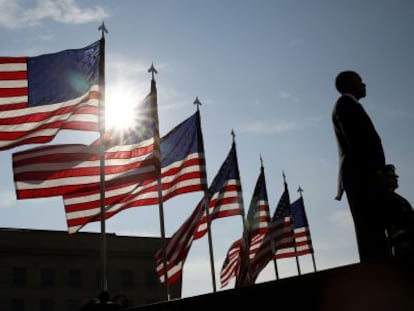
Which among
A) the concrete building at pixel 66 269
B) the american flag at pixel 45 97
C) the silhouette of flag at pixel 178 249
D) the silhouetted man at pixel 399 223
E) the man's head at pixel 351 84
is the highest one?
the concrete building at pixel 66 269

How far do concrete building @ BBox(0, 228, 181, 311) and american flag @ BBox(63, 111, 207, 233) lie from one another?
33.8m

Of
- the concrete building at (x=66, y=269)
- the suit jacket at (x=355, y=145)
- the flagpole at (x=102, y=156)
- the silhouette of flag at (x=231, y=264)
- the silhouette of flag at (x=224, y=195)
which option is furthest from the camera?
the concrete building at (x=66, y=269)

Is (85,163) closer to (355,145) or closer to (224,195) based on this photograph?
(224,195)

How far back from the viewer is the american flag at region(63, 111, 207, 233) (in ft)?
44.0

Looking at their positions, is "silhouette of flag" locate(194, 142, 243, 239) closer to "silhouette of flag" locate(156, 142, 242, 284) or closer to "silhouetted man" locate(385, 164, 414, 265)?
"silhouette of flag" locate(156, 142, 242, 284)

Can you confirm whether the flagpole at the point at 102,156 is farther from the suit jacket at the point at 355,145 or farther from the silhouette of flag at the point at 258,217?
the silhouette of flag at the point at 258,217

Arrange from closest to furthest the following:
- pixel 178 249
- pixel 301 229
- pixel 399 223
Result: pixel 399 223, pixel 178 249, pixel 301 229

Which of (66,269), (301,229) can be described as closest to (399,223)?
(301,229)

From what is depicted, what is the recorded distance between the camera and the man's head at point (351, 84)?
6266mm

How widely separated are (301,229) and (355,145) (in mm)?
19995

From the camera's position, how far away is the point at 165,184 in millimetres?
16375

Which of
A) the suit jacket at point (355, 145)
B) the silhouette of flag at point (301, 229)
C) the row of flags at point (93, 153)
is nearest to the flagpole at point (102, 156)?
the row of flags at point (93, 153)

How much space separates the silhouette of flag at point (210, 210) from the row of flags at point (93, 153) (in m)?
0.03

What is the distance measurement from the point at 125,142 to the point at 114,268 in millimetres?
42018
